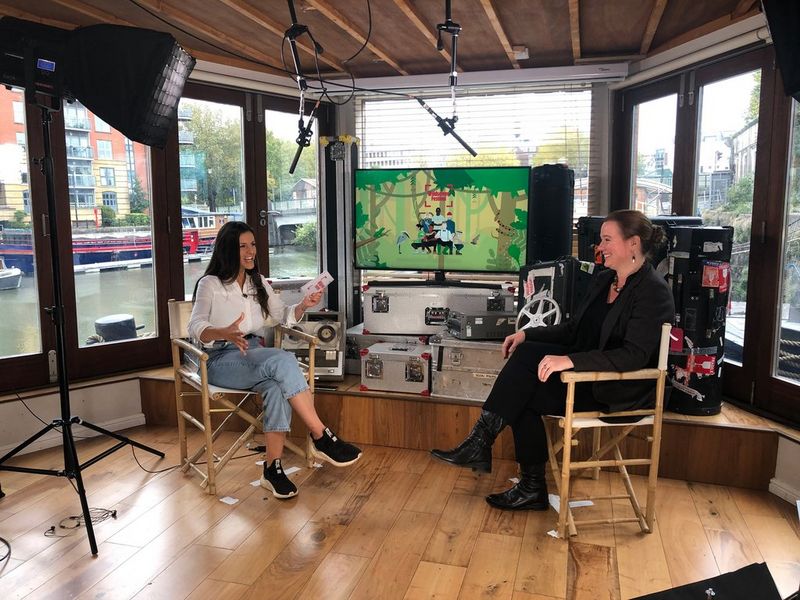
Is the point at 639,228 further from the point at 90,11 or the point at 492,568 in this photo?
the point at 90,11

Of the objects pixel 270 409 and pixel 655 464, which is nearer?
pixel 655 464

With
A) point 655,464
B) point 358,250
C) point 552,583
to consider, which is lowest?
point 552,583

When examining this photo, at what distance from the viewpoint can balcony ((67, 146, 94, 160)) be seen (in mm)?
3781

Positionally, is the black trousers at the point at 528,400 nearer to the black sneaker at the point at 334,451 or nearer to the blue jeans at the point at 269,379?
the black sneaker at the point at 334,451

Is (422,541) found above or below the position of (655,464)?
below

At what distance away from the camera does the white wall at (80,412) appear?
348 cm

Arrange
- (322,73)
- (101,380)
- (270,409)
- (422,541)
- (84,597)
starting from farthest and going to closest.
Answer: (322,73)
(101,380)
(270,409)
(422,541)
(84,597)

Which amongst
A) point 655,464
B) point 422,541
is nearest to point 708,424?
point 655,464

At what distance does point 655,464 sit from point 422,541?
1010 mm

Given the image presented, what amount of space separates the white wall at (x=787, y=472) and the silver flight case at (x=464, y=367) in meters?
1.35

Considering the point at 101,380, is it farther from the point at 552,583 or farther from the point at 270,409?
the point at 552,583

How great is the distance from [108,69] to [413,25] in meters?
1.62

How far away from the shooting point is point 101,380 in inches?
153

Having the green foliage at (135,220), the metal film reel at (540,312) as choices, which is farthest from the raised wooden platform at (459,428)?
the green foliage at (135,220)
